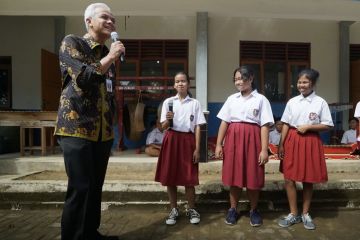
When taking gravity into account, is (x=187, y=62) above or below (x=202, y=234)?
above

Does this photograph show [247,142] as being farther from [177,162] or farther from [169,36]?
[169,36]

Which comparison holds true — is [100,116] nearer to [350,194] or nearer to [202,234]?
[202,234]

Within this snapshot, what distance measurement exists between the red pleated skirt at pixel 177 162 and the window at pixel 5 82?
20.9ft

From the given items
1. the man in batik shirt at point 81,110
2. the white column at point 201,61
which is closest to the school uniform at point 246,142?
the man in batik shirt at point 81,110

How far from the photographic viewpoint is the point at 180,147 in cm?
389

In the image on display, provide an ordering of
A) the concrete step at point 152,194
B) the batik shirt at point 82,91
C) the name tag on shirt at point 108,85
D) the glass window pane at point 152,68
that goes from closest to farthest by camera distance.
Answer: the batik shirt at point 82,91
the name tag on shirt at point 108,85
the concrete step at point 152,194
the glass window pane at point 152,68

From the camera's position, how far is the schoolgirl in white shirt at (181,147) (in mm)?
3832

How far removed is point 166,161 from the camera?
12.8 feet

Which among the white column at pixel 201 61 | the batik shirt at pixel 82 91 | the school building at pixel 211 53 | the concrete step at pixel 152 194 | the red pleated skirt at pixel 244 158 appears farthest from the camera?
the school building at pixel 211 53

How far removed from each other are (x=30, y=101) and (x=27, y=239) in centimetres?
611

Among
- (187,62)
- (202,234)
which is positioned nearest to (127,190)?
(202,234)

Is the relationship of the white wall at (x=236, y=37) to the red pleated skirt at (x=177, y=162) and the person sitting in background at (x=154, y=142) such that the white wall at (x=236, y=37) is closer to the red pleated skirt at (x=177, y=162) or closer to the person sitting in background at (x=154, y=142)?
the person sitting in background at (x=154, y=142)

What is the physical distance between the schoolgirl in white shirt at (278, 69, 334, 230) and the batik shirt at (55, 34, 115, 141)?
76.9 inches

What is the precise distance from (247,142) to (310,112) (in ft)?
2.26
